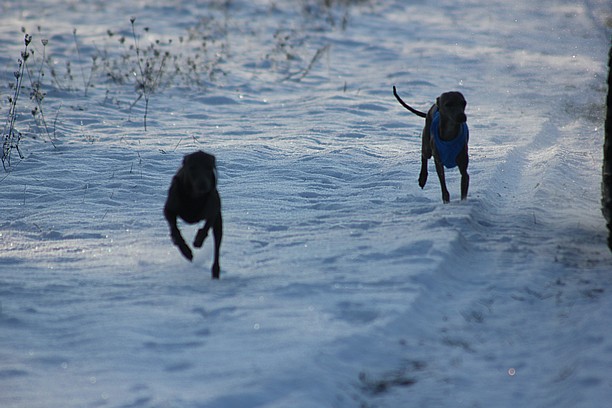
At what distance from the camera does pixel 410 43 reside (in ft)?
52.2

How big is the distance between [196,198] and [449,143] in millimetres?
2623

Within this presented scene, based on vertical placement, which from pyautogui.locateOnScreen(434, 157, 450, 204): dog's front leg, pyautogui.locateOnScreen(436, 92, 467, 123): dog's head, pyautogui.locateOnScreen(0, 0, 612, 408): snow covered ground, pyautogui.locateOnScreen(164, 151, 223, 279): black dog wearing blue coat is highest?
pyautogui.locateOnScreen(436, 92, 467, 123): dog's head

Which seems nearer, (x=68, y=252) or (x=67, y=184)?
(x=68, y=252)

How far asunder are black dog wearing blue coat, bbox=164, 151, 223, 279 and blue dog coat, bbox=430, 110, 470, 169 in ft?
7.96

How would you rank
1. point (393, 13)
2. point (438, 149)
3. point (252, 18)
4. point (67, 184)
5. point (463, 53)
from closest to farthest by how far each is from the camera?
point (438, 149) < point (67, 184) < point (463, 53) < point (252, 18) < point (393, 13)

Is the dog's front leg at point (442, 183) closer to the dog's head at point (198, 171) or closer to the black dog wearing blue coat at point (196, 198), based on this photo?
the black dog wearing blue coat at point (196, 198)

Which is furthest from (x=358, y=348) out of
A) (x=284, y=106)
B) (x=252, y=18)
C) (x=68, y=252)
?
(x=252, y=18)

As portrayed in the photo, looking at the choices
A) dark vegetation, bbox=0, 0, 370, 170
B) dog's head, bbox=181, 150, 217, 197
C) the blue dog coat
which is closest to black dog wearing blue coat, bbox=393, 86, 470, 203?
the blue dog coat

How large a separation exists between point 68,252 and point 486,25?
14853 millimetres

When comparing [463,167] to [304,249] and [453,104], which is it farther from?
[304,249]

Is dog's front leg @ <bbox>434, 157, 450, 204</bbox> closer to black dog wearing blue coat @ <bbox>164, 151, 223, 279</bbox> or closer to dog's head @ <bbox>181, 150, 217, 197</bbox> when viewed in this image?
black dog wearing blue coat @ <bbox>164, 151, 223, 279</bbox>

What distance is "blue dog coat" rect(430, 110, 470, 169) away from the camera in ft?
20.7

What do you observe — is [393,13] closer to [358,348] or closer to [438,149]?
[438,149]

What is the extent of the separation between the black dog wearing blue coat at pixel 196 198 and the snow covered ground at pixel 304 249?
31 centimetres
